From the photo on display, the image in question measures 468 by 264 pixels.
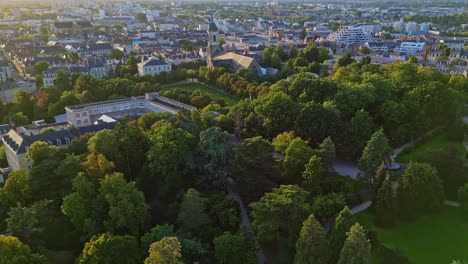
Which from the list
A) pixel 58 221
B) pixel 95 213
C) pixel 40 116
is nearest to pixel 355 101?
pixel 95 213

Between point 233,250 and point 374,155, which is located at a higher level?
point 374,155

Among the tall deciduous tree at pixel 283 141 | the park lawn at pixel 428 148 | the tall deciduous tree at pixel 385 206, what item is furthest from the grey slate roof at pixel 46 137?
the park lawn at pixel 428 148

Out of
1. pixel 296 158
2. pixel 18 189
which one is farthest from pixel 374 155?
pixel 18 189

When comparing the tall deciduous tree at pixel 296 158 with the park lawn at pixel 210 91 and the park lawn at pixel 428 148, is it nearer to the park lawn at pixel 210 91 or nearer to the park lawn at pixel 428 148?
the park lawn at pixel 428 148

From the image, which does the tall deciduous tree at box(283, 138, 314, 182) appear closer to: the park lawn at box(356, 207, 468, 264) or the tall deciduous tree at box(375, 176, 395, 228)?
the park lawn at box(356, 207, 468, 264)

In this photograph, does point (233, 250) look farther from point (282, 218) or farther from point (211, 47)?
point (211, 47)

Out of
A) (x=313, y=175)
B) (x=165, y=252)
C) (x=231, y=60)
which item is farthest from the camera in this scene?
(x=231, y=60)
